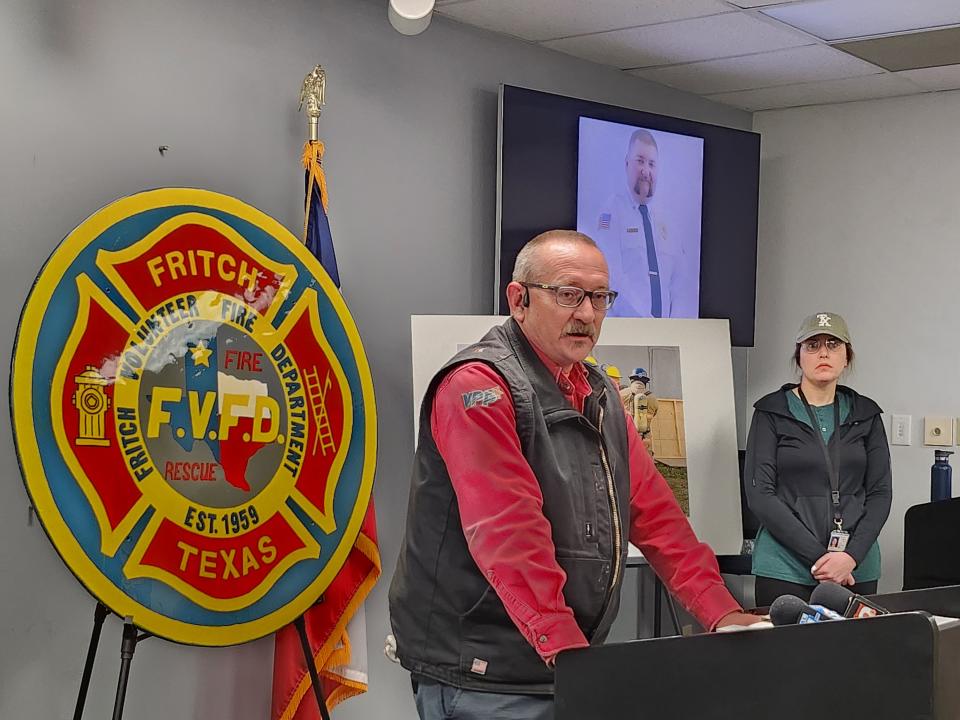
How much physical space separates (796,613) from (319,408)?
1491 millimetres

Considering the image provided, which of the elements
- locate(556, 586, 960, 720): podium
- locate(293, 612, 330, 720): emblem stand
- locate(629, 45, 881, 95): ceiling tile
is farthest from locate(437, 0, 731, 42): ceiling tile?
locate(556, 586, 960, 720): podium

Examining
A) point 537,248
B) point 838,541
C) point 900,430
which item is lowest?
point 838,541

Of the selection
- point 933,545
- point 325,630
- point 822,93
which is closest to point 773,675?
point 325,630

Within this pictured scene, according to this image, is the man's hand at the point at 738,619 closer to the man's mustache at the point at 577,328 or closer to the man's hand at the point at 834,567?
the man's mustache at the point at 577,328

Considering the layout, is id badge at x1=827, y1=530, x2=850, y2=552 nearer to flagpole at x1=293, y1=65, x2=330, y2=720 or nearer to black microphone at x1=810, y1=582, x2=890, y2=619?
flagpole at x1=293, y1=65, x2=330, y2=720

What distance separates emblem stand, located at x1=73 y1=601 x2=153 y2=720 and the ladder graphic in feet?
2.09

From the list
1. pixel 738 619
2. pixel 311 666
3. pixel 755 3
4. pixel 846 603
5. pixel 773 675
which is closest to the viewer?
pixel 773 675

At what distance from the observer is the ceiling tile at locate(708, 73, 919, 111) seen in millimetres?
4555

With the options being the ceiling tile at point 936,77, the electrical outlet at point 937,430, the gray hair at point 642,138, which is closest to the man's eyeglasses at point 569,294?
the gray hair at point 642,138

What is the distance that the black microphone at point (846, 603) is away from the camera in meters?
1.99

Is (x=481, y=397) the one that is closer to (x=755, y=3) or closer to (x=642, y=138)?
(x=755, y=3)

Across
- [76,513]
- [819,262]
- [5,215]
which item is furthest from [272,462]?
[819,262]

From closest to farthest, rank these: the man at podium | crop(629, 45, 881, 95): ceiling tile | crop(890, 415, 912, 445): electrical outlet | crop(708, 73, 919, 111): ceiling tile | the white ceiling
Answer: the man at podium, the white ceiling, crop(629, 45, 881, 95): ceiling tile, crop(708, 73, 919, 111): ceiling tile, crop(890, 415, 912, 445): electrical outlet

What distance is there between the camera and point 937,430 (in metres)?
4.65
